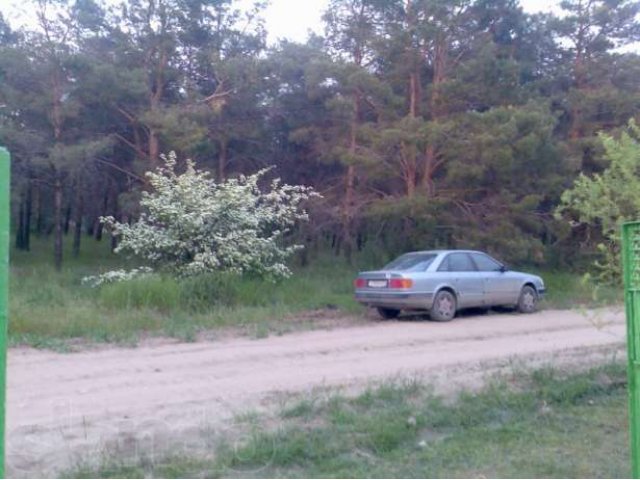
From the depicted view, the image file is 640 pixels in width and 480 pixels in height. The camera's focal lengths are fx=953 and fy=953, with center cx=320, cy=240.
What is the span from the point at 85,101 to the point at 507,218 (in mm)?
13788

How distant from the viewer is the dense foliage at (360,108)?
2722 cm

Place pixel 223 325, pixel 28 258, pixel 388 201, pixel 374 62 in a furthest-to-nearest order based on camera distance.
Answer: pixel 28 258 < pixel 374 62 < pixel 388 201 < pixel 223 325

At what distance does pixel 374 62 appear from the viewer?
30.0 m

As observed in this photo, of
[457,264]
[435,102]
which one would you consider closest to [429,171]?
[435,102]

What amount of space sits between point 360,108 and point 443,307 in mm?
12231

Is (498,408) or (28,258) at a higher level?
(28,258)

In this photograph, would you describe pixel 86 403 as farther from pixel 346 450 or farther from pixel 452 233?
pixel 452 233

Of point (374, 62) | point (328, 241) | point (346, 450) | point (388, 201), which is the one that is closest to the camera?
point (346, 450)

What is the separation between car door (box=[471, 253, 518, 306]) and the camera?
2052cm

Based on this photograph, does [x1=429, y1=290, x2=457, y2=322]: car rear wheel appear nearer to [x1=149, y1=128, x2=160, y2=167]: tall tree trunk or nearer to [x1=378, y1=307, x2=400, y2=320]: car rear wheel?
[x1=378, y1=307, x2=400, y2=320]: car rear wheel

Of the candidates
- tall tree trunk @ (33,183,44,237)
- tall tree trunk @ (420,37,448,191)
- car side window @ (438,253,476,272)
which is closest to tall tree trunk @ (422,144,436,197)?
tall tree trunk @ (420,37,448,191)

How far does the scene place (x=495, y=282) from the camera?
20.7 metres

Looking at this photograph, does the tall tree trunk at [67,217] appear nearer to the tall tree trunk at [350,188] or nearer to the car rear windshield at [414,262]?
the tall tree trunk at [350,188]

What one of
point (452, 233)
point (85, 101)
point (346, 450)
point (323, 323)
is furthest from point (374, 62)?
point (346, 450)
